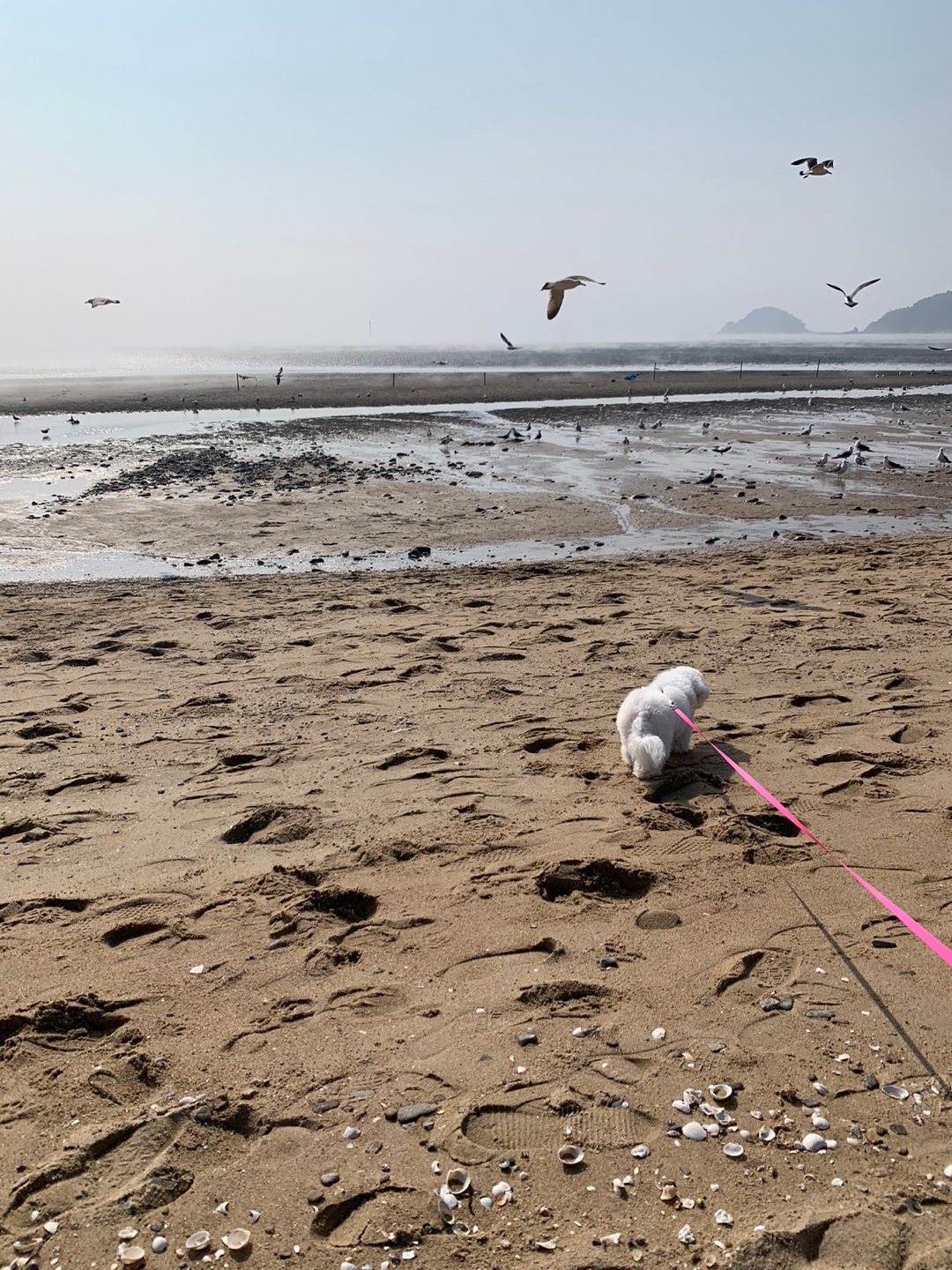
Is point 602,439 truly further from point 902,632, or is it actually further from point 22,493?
point 902,632

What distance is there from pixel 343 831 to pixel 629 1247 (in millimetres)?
2540

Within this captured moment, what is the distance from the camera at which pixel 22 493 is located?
663 inches

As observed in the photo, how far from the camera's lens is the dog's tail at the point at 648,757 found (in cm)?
488

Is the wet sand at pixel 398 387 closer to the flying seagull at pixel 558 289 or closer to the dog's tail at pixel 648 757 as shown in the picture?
the flying seagull at pixel 558 289

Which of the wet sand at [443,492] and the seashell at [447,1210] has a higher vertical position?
the wet sand at [443,492]

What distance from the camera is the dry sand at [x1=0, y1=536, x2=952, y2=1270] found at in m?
2.43

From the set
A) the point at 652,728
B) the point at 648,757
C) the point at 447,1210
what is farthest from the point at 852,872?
the point at 447,1210

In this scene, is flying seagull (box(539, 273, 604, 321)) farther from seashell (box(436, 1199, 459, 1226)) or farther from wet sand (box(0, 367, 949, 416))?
wet sand (box(0, 367, 949, 416))

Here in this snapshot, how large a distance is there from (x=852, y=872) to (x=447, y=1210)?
234 cm

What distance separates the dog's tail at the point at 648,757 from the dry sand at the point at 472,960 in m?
0.16

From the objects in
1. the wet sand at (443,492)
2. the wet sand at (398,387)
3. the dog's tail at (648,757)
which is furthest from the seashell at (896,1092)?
the wet sand at (398,387)

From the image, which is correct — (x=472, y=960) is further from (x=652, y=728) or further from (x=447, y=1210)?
(x=652, y=728)

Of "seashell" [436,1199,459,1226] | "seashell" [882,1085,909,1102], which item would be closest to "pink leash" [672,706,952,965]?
"seashell" [882,1085,909,1102]

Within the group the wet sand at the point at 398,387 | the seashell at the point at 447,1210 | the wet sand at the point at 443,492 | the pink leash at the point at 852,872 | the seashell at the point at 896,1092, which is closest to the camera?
the seashell at the point at 447,1210
